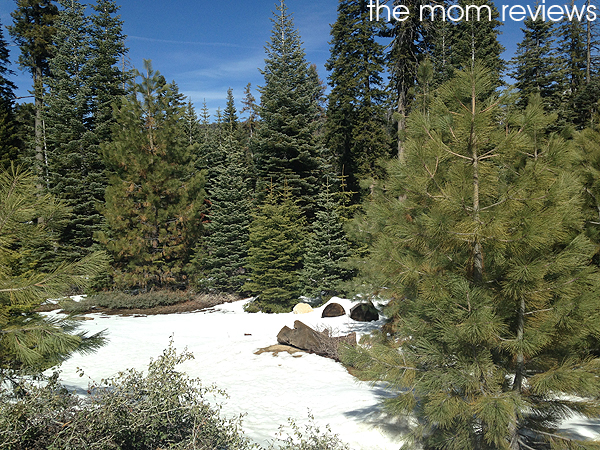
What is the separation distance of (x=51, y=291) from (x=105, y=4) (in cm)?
2312

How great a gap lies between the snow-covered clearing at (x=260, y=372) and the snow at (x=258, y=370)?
1cm

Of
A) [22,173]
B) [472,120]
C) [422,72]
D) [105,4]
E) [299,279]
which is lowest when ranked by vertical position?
[299,279]

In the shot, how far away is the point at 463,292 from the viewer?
3254mm

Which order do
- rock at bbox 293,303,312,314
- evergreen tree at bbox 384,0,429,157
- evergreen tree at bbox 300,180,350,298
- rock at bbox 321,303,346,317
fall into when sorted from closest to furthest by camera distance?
evergreen tree at bbox 384,0,429,157 → rock at bbox 321,303,346,317 → rock at bbox 293,303,312,314 → evergreen tree at bbox 300,180,350,298

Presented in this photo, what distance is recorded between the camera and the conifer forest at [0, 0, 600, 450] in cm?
318

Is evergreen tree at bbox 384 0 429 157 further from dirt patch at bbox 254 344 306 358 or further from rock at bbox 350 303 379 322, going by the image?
dirt patch at bbox 254 344 306 358

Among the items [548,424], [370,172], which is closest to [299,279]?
[370,172]

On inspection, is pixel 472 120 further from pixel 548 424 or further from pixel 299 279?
pixel 299 279

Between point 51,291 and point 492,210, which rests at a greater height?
point 492,210

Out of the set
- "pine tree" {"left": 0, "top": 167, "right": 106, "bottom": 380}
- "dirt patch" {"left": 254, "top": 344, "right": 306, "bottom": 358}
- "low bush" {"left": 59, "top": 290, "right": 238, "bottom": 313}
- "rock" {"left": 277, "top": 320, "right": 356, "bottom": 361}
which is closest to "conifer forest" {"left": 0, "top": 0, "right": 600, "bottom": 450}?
"pine tree" {"left": 0, "top": 167, "right": 106, "bottom": 380}

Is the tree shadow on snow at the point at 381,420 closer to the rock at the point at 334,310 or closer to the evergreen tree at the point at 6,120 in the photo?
the rock at the point at 334,310

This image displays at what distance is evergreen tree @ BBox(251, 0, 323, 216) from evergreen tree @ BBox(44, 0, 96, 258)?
26.3 feet

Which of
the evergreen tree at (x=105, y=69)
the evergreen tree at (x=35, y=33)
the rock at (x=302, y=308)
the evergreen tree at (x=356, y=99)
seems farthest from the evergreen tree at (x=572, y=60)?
the evergreen tree at (x=35, y=33)

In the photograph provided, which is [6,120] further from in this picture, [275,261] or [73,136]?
[275,261]
